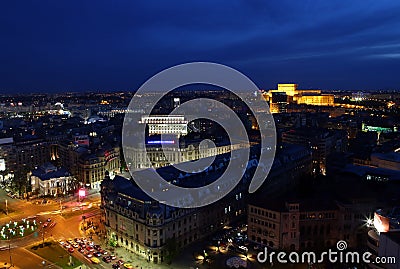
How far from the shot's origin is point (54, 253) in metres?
22.8

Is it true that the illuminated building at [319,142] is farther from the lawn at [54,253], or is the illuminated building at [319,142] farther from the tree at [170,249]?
the lawn at [54,253]

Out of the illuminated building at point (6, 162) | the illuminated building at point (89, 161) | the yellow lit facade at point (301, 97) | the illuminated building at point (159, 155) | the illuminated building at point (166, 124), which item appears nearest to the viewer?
the illuminated building at point (89, 161)

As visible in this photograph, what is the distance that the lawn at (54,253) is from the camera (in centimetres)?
2152

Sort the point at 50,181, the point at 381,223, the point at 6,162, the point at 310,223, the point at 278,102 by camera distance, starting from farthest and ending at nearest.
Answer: the point at 278,102
the point at 6,162
the point at 50,181
the point at 310,223
the point at 381,223

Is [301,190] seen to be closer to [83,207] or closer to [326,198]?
[326,198]

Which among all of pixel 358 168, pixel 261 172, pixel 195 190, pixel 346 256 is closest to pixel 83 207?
pixel 195 190

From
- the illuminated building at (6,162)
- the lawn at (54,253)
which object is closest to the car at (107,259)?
the lawn at (54,253)

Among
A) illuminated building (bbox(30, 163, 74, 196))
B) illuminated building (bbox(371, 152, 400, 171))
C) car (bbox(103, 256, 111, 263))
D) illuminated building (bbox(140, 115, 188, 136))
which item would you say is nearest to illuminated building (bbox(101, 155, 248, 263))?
car (bbox(103, 256, 111, 263))

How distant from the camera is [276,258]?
21.0 metres

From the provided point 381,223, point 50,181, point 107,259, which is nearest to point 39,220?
point 50,181

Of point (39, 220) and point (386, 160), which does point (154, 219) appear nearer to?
point (39, 220)

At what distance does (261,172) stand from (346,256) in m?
10.8

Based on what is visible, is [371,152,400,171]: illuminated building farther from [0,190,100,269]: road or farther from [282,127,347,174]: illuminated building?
[0,190,100,269]: road

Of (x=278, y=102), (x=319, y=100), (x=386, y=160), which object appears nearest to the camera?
(x=386, y=160)
